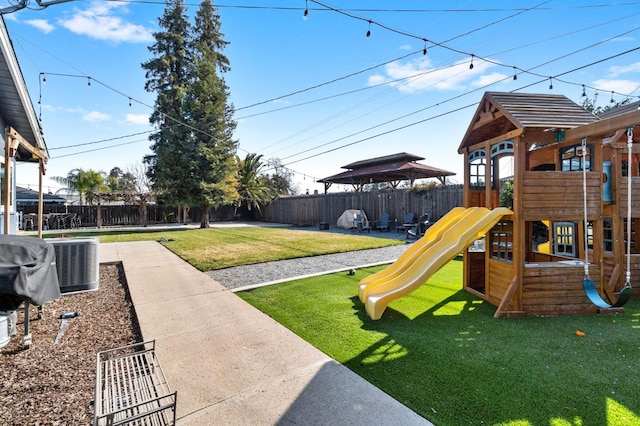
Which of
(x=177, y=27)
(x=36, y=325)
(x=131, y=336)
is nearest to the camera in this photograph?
(x=131, y=336)

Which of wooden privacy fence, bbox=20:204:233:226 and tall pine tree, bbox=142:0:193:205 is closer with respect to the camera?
tall pine tree, bbox=142:0:193:205

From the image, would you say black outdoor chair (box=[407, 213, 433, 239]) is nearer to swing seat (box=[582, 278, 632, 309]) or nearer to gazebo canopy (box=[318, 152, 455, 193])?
gazebo canopy (box=[318, 152, 455, 193])

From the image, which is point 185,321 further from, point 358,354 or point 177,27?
point 177,27

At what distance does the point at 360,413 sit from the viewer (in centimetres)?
197

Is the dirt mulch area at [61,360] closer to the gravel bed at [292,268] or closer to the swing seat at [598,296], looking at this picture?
the gravel bed at [292,268]

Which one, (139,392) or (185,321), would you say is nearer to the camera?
(139,392)

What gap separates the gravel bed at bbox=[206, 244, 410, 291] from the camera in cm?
564

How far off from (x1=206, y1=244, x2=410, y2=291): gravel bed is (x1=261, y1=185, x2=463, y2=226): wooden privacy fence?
4.97 m

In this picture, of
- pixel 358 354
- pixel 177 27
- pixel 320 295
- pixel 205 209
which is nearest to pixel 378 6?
pixel 320 295

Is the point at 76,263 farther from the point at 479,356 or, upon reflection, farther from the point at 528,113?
the point at 528,113

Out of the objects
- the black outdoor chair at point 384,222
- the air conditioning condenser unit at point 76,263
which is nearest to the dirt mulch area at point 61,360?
the air conditioning condenser unit at point 76,263

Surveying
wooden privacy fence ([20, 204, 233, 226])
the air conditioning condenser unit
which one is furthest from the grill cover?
wooden privacy fence ([20, 204, 233, 226])

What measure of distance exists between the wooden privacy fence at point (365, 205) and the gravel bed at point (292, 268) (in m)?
4.97

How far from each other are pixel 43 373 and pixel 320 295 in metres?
3.09
